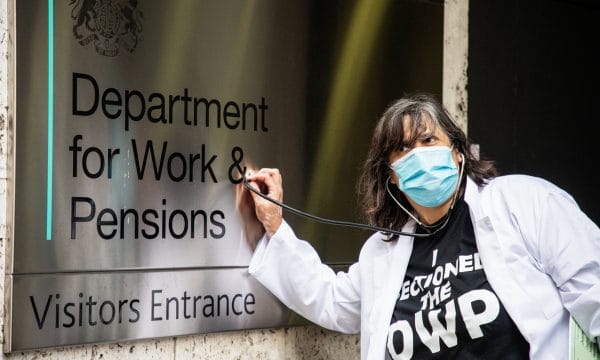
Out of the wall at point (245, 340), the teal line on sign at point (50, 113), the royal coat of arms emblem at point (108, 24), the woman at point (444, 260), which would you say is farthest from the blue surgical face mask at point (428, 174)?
the teal line on sign at point (50, 113)

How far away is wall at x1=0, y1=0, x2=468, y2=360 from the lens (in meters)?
2.51

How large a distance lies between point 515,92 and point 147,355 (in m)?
2.26

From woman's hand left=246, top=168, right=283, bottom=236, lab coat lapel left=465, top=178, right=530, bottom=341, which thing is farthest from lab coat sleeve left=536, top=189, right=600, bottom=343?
woman's hand left=246, top=168, right=283, bottom=236

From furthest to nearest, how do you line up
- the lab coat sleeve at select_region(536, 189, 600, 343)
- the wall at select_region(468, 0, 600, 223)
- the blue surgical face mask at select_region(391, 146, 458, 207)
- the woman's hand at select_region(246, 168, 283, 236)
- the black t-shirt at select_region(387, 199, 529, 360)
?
1. the wall at select_region(468, 0, 600, 223)
2. the woman's hand at select_region(246, 168, 283, 236)
3. the blue surgical face mask at select_region(391, 146, 458, 207)
4. the black t-shirt at select_region(387, 199, 529, 360)
5. the lab coat sleeve at select_region(536, 189, 600, 343)

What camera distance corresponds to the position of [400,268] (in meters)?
2.85

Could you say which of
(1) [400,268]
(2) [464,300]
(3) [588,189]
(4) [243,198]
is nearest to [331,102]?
(4) [243,198]

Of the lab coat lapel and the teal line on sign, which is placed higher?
the teal line on sign

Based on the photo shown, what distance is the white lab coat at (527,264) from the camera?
2.49m

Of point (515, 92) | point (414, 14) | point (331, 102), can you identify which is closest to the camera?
point (331, 102)

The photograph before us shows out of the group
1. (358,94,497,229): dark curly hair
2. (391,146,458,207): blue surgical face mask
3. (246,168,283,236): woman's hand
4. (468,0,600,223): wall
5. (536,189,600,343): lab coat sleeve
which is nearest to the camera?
(536,189,600,343): lab coat sleeve

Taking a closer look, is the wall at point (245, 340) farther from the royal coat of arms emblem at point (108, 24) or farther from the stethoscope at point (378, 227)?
the stethoscope at point (378, 227)

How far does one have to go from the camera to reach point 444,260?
272 centimetres

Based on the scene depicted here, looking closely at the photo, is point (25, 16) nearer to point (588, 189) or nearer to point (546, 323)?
point (546, 323)

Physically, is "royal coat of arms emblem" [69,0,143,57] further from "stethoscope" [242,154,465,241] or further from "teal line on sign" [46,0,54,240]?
"stethoscope" [242,154,465,241]
